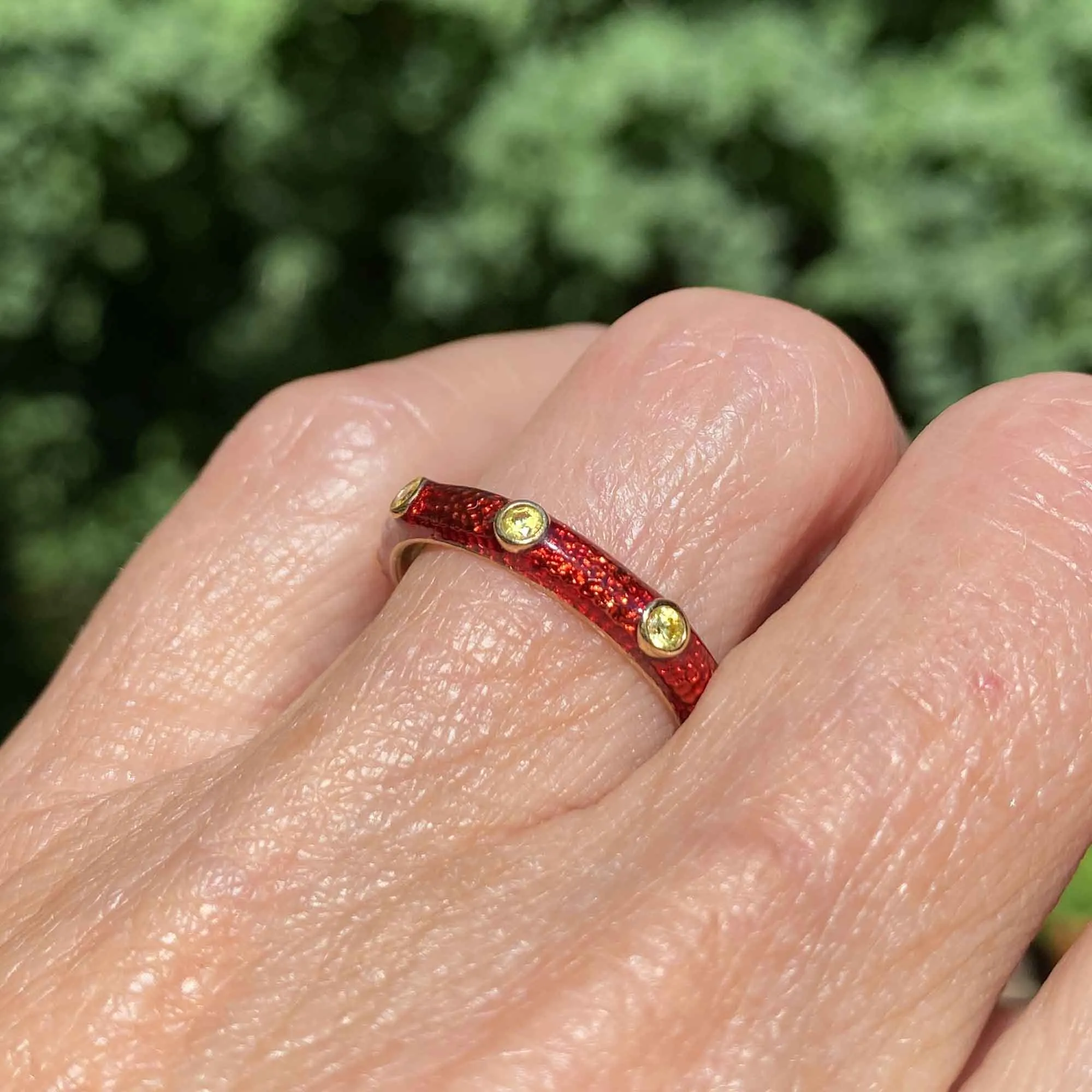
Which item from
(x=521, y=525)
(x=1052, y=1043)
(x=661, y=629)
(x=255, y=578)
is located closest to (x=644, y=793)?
(x=661, y=629)

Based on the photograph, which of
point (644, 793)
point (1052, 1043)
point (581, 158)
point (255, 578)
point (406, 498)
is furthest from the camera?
point (581, 158)

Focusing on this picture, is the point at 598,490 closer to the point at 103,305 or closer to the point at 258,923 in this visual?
the point at 258,923

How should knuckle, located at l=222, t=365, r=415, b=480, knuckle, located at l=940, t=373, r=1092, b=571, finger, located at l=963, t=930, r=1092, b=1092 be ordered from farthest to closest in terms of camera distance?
knuckle, located at l=222, t=365, r=415, b=480 < knuckle, located at l=940, t=373, r=1092, b=571 < finger, located at l=963, t=930, r=1092, b=1092

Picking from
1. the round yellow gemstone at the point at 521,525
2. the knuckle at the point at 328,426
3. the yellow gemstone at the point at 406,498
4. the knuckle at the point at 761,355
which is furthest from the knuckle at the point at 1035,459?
the knuckle at the point at 328,426

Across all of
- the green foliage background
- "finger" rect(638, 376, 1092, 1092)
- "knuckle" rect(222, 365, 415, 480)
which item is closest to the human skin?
"finger" rect(638, 376, 1092, 1092)

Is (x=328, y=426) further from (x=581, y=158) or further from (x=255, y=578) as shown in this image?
(x=581, y=158)

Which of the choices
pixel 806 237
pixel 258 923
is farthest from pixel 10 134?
pixel 258 923

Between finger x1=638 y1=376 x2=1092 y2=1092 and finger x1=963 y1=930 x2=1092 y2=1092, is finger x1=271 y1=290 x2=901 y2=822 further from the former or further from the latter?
finger x1=963 y1=930 x2=1092 y2=1092
